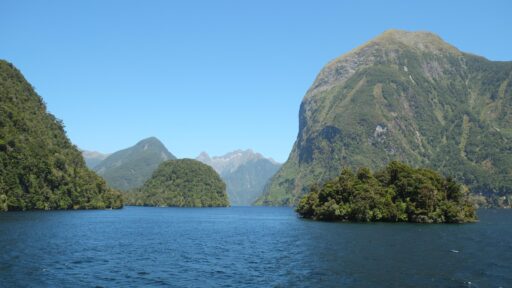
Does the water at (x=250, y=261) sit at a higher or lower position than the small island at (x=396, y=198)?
lower

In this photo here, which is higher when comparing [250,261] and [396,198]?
[396,198]

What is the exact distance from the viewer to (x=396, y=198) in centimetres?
15812

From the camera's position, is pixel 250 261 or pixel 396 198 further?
pixel 396 198

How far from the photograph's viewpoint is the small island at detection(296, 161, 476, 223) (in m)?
151

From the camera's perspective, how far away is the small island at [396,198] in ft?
496

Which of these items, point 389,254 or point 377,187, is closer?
point 389,254

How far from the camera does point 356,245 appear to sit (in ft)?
289

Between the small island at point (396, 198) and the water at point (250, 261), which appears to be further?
the small island at point (396, 198)

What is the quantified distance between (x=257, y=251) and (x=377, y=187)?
85812mm

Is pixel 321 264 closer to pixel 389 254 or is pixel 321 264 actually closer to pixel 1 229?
pixel 389 254

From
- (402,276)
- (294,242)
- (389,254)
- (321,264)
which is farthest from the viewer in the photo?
(294,242)

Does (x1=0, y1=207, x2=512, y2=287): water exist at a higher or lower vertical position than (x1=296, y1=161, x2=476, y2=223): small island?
lower

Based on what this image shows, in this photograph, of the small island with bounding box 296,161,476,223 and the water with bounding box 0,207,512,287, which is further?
the small island with bounding box 296,161,476,223

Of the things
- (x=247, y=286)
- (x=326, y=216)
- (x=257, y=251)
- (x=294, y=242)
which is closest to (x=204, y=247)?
(x=257, y=251)
